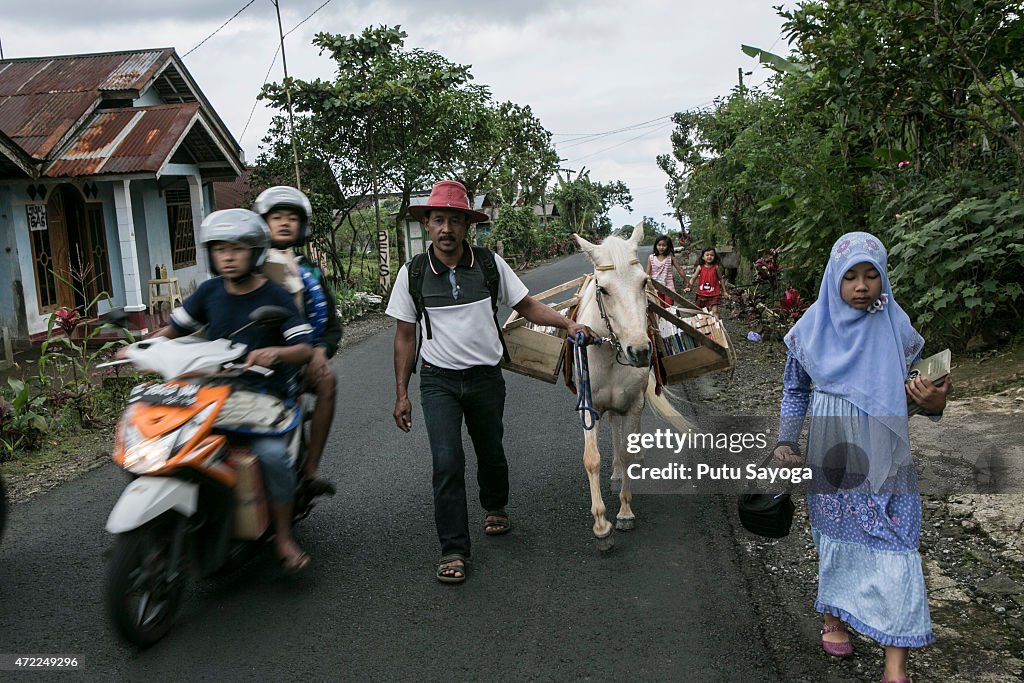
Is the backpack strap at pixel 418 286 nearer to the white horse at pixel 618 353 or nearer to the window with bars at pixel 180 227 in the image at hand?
the white horse at pixel 618 353

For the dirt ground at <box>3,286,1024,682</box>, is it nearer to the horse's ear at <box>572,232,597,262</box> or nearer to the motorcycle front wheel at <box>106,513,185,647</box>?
the horse's ear at <box>572,232,597,262</box>

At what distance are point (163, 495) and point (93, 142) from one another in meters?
12.8

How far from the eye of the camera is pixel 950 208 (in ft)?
27.8

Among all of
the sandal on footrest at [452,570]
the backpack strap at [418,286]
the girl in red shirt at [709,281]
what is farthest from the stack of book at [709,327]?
the girl in red shirt at [709,281]

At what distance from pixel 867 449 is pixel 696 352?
232 cm

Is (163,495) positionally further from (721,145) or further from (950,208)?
(721,145)

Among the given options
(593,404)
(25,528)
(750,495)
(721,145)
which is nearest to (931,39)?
(593,404)

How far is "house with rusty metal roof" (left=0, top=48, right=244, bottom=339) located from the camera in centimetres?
1348

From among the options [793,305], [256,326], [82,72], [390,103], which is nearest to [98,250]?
[82,72]

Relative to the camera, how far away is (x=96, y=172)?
13.4m

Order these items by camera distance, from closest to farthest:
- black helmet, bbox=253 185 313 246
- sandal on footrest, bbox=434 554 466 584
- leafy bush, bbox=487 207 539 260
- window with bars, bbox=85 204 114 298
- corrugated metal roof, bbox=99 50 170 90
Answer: sandal on footrest, bbox=434 554 466 584 → black helmet, bbox=253 185 313 246 → corrugated metal roof, bbox=99 50 170 90 → window with bars, bbox=85 204 114 298 → leafy bush, bbox=487 207 539 260

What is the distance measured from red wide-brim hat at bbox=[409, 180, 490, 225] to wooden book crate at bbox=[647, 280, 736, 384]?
140 centimetres

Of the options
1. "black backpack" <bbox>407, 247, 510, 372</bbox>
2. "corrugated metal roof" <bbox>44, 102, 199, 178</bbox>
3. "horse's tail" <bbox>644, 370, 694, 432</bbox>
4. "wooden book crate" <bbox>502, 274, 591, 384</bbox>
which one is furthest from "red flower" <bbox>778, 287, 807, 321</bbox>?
"corrugated metal roof" <bbox>44, 102, 199, 178</bbox>

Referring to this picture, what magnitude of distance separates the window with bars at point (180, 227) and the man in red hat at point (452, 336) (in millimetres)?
15430
